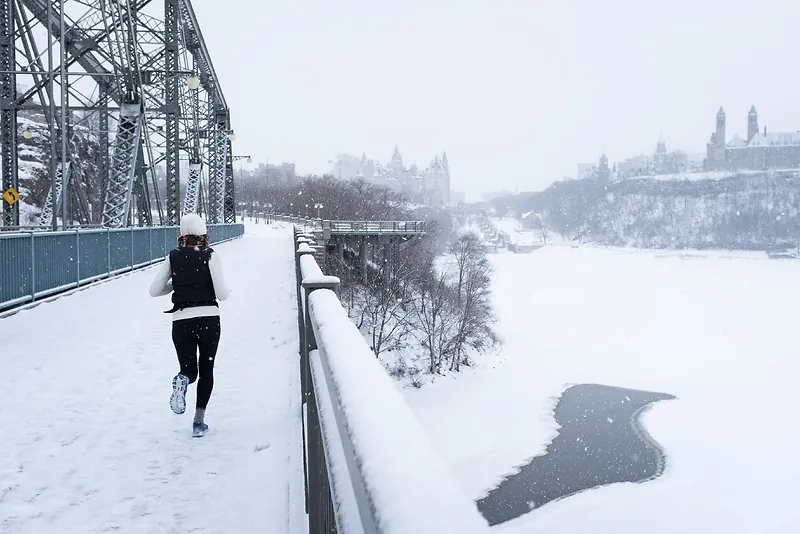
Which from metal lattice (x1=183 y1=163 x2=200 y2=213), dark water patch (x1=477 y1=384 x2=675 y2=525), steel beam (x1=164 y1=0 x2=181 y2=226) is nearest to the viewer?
dark water patch (x1=477 y1=384 x2=675 y2=525)

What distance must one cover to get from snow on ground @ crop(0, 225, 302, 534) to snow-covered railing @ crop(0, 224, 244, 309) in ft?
4.53

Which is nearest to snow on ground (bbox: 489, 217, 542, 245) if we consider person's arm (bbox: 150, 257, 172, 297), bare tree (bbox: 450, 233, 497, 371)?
bare tree (bbox: 450, 233, 497, 371)

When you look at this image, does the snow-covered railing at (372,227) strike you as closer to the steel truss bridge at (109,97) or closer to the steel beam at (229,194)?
the steel beam at (229,194)

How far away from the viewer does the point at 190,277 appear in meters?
4.82

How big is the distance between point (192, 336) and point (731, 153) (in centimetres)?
22072

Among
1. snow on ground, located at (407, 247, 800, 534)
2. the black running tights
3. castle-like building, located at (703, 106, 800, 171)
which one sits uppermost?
castle-like building, located at (703, 106, 800, 171)

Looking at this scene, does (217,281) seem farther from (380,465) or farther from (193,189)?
(193,189)

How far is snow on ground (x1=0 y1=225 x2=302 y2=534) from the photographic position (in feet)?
11.8

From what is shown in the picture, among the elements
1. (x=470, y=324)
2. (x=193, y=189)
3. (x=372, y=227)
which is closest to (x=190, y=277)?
(x=193, y=189)

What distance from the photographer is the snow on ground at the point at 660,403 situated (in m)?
20.9

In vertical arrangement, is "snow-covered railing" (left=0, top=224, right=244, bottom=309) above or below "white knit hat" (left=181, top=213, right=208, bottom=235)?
below

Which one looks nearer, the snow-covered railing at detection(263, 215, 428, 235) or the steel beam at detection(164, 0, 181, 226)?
the steel beam at detection(164, 0, 181, 226)

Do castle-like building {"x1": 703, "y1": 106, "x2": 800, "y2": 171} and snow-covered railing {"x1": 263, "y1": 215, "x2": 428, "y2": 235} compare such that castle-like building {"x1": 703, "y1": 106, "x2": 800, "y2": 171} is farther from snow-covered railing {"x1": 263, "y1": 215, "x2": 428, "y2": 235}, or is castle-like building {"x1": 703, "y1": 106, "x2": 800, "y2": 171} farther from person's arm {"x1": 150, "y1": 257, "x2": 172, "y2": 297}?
person's arm {"x1": 150, "y1": 257, "x2": 172, "y2": 297}

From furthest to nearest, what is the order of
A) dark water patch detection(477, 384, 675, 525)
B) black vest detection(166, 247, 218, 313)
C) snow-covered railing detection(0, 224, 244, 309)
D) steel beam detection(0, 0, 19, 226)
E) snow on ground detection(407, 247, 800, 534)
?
dark water patch detection(477, 384, 675, 525) < snow on ground detection(407, 247, 800, 534) < steel beam detection(0, 0, 19, 226) < snow-covered railing detection(0, 224, 244, 309) < black vest detection(166, 247, 218, 313)
